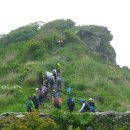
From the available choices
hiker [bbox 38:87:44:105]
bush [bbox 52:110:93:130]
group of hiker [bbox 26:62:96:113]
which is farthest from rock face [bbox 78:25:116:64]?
bush [bbox 52:110:93:130]

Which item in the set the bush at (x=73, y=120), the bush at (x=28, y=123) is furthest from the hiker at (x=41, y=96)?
the bush at (x=28, y=123)

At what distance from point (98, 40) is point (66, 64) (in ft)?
40.8

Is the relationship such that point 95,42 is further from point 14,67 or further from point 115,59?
point 14,67

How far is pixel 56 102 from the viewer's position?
2700cm

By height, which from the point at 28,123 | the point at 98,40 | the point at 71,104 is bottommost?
the point at 28,123

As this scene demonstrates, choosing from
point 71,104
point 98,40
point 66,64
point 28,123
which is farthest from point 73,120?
point 98,40

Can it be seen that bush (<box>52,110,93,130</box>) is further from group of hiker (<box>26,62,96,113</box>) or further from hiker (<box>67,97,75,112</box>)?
hiker (<box>67,97,75,112</box>)

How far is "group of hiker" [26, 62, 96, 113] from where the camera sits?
2605 cm

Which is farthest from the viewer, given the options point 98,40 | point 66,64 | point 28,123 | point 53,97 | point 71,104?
point 98,40

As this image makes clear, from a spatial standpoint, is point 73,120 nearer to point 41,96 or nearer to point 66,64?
point 41,96

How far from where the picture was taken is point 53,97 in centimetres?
2880

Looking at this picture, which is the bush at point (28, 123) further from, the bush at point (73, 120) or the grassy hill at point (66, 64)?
the grassy hill at point (66, 64)

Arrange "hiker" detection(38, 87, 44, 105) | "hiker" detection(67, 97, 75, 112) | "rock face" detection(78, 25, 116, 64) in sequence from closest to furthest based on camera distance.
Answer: "hiker" detection(67, 97, 75, 112)
"hiker" detection(38, 87, 44, 105)
"rock face" detection(78, 25, 116, 64)

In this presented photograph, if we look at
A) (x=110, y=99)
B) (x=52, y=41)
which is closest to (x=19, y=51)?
(x=52, y=41)
